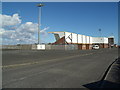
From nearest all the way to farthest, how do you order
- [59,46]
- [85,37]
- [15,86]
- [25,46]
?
[15,86] < [59,46] < [25,46] < [85,37]

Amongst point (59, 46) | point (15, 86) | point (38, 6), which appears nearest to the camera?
point (15, 86)

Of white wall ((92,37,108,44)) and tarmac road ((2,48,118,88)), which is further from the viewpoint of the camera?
white wall ((92,37,108,44))

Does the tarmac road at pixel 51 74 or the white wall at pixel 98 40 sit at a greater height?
the white wall at pixel 98 40

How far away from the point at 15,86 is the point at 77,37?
73233mm

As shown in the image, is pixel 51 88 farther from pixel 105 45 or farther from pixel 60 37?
pixel 105 45

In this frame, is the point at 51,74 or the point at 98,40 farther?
the point at 98,40

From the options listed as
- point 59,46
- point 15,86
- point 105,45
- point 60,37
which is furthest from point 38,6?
point 105,45

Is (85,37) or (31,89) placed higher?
(85,37)

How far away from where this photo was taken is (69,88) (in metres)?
6.29

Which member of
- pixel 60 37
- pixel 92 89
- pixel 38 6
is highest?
pixel 38 6

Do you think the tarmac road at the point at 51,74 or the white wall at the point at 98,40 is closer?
the tarmac road at the point at 51,74

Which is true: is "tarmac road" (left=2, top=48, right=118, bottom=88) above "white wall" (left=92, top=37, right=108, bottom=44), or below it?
below

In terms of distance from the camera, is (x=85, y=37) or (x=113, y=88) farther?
(x=85, y=37)

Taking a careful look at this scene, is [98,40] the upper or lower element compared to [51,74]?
upper
